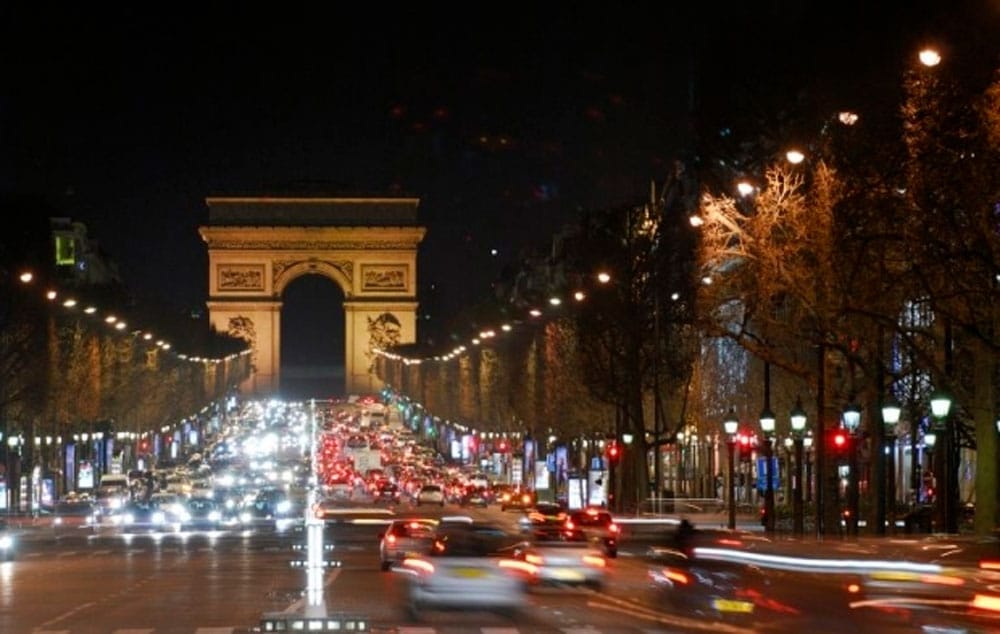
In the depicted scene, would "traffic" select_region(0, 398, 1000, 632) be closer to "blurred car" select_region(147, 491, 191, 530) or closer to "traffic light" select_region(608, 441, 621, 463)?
"blurred car" select_region(147, 491, 191, 530)

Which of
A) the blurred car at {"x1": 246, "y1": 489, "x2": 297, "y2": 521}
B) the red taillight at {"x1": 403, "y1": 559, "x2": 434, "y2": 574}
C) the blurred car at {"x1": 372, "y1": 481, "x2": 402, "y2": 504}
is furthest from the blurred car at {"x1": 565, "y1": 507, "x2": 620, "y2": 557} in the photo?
the blurred car at {"x1": 372, "y1": 481, "x2": 402, "y2": 504}

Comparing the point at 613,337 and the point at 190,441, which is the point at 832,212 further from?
the point at 190,441

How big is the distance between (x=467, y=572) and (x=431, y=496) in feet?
225

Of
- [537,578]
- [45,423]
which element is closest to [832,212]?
[537,578]

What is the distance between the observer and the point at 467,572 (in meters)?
29.6

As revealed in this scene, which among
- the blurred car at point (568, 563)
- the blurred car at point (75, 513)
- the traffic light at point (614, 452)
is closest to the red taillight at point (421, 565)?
the blurred car at point (568, 563)

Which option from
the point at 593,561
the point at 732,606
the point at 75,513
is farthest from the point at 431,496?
the point at 732,606

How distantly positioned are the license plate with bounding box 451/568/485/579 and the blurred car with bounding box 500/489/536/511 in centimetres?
6181

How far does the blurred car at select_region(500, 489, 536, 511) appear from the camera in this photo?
92562mm

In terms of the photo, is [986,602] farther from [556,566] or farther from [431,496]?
[431,496]

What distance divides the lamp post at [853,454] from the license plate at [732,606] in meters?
26.5

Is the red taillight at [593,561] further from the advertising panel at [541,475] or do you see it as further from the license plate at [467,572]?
the advertising panel at [541,475]

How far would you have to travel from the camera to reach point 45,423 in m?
103

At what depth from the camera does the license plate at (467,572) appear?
29.5 m
